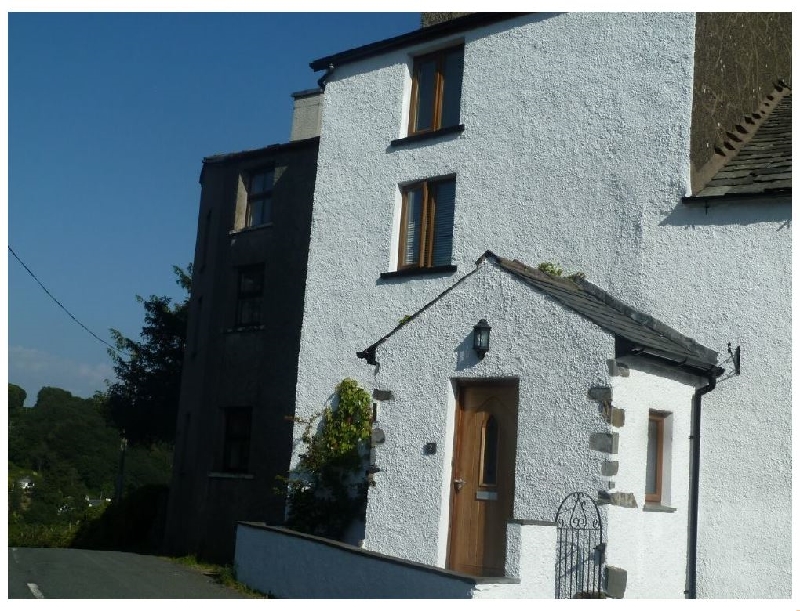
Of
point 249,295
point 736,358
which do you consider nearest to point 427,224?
point 736,358

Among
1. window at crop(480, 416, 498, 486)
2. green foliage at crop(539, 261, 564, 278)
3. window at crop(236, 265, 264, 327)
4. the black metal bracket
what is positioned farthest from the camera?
window at crop(236, 265, 264, 327)

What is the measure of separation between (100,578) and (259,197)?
9538 mm

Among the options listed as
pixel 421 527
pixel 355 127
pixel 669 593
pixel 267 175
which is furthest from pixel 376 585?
pixel 267 175

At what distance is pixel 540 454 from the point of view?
34.6 feet

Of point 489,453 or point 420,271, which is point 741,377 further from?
point 420,271

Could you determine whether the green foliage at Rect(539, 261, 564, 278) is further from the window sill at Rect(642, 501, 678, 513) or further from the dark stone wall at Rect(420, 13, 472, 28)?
the dark stone wall at Rect(420, 13, 472, 28)

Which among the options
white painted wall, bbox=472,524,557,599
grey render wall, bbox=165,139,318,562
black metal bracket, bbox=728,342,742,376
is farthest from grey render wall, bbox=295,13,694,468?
white painted wall, bbox=472,524,557,599

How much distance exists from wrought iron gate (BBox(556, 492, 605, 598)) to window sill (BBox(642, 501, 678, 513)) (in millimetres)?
1093

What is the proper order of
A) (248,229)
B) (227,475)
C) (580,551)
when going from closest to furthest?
1. (580,551)
2. (227,475)
3. (248,229)

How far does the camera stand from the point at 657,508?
11156 mm

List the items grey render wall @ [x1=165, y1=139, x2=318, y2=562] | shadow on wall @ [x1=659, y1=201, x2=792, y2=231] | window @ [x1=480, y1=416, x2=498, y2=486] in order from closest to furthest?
window @ [x1=480, y1=416, x2=498, y2=486] < shadow on wall @ [x1=659, y1=201, x2=792, y2=231] < grey render wall @ [x1=165, y1=139, x2=318, y2=562]

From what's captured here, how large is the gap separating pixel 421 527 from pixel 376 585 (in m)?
1.08

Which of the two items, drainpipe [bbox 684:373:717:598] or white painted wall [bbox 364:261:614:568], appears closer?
white painted wall [bbox 364:261:614:568]

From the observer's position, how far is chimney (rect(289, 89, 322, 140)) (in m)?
22.9
